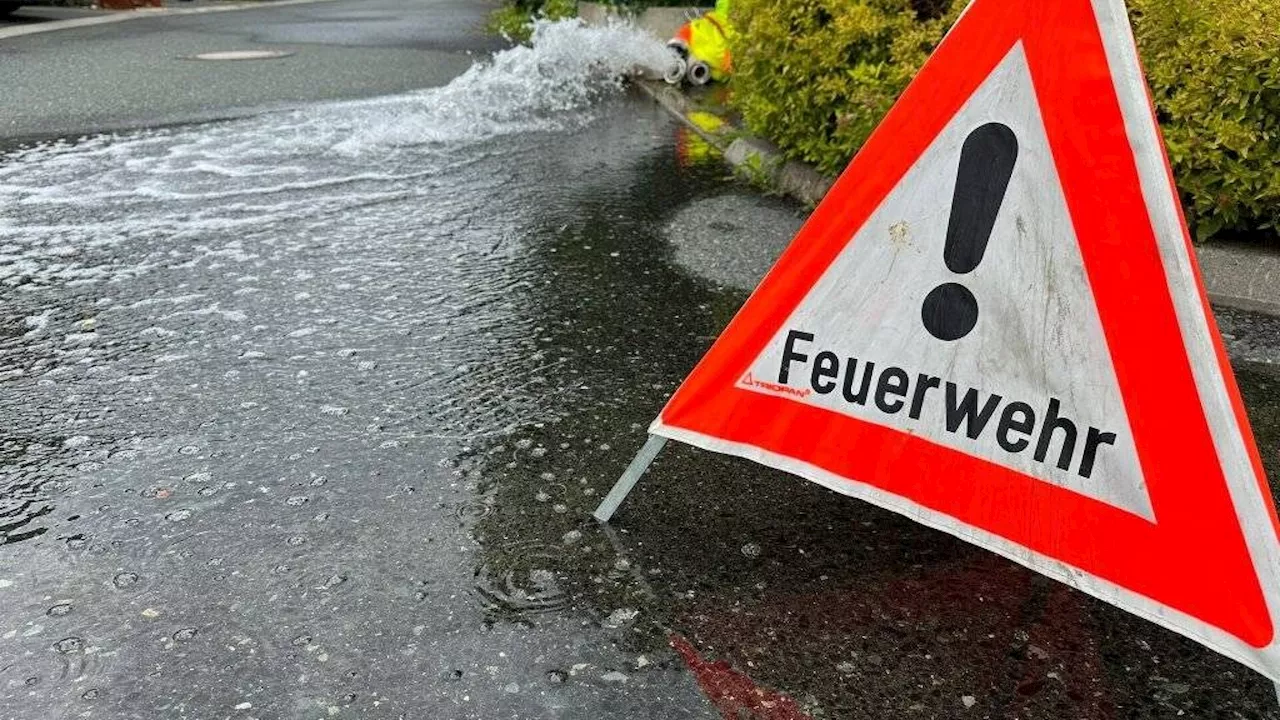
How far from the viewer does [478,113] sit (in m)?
8.94

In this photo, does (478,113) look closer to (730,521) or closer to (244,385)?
(244,385)

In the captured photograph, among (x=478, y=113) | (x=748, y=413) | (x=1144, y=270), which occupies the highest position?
(x=1144, y=270)

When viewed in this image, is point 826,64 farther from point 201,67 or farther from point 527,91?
point 201,67

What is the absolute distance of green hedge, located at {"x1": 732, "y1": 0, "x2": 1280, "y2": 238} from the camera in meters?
4.26

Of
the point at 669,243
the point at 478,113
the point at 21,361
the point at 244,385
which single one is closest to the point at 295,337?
the point at 244,385

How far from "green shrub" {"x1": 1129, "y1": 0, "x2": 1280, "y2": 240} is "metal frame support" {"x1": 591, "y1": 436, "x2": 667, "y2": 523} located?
2.69 m

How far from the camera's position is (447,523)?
2895 mm

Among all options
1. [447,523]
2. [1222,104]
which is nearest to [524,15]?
[1222,104]

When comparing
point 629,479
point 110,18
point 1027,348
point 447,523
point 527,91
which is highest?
point 1027,348

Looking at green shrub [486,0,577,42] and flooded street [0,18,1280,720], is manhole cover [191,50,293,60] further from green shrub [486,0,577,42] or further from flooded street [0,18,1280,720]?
flooded street [0,18,1280,720]

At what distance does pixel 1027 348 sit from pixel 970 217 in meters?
0.30

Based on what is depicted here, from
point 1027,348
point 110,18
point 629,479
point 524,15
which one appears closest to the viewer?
point 1027,348

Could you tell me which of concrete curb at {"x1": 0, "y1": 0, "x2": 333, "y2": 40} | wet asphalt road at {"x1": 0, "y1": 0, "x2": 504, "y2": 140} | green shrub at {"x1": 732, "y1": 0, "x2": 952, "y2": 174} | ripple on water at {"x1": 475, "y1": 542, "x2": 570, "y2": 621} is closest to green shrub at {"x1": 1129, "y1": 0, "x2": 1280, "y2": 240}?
green shrub at {"x1": 732, "y1": 0, "x2": 952, "y2": 174}

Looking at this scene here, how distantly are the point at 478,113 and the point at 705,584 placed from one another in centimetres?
690
